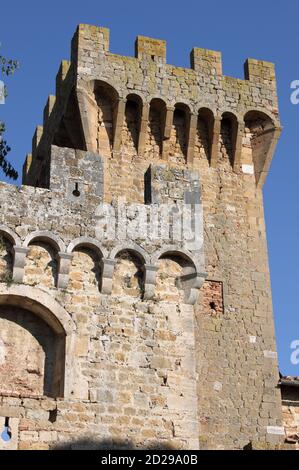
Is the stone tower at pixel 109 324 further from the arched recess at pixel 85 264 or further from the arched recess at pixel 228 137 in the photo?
the arched recess at pixel 228 137

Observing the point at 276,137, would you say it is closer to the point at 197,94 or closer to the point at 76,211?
the point at 197,94

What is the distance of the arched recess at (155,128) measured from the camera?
60.4 ft

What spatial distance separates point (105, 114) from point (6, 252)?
25.1ft

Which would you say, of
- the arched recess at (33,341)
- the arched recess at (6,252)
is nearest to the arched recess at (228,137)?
the arched recess at (33,341)

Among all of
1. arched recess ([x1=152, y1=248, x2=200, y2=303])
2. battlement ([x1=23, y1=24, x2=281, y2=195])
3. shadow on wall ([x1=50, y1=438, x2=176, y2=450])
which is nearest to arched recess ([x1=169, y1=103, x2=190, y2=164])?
battlement ([x1=23, y1=24, x2=281, y2=195])

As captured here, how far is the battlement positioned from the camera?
59.4 ft

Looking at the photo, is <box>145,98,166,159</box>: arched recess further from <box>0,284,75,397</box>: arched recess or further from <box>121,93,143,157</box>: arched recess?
<box>0,284,75,397</box>: arched recess

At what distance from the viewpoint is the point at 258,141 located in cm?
1923

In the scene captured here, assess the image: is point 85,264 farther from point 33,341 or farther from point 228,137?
point 228,137

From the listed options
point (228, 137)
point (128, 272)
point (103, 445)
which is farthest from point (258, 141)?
point (103, 445)

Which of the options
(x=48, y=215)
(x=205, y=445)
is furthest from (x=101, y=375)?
(x=205, y=445)

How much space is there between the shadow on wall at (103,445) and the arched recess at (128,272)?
1.95m

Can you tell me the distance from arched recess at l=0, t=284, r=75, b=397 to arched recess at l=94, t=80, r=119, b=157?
23.0ft
